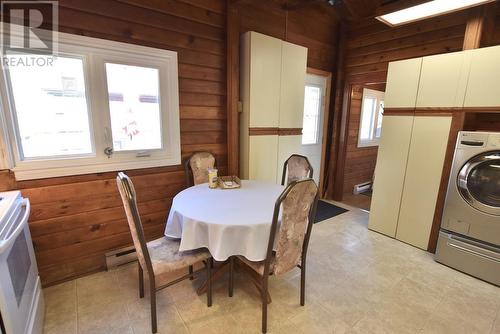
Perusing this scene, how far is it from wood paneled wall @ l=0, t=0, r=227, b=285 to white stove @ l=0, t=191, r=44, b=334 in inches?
13.0

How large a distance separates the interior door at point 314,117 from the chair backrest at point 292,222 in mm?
2272

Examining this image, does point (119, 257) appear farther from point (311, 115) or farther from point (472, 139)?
point (472, 139)

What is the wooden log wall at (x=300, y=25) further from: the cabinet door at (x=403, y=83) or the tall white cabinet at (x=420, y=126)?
the tall white cabinet at (x=420, y=126)

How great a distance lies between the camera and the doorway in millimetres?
3648

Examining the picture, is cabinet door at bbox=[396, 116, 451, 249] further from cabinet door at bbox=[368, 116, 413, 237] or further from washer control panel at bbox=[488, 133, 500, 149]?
washer control panel at bbox=[488, 133, 500, 149]

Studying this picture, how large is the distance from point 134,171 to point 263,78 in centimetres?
163

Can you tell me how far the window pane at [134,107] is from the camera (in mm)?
2047

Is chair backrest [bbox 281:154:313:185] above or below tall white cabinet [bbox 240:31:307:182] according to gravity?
below

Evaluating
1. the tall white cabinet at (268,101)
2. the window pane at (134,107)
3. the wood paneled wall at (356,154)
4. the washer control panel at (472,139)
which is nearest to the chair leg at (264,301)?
the tall white cabinet at (268,101)

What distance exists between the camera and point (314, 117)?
3.81 meters

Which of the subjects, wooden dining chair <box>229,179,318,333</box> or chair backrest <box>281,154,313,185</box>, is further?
chair backrest <box>281,154,313,185</box>

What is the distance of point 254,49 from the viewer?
2.47m

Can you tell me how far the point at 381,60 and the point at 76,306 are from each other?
166 inches

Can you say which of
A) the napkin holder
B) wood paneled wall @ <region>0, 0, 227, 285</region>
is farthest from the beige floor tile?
the napkin holder
